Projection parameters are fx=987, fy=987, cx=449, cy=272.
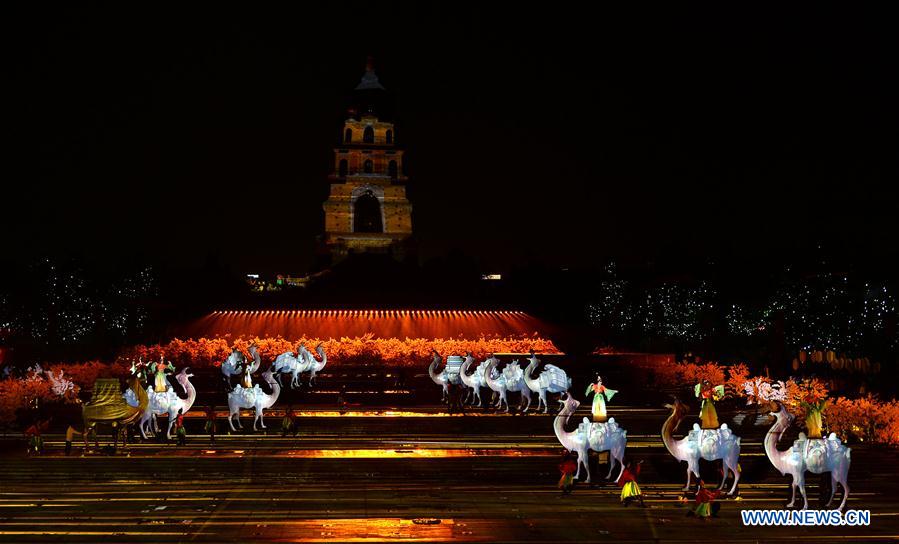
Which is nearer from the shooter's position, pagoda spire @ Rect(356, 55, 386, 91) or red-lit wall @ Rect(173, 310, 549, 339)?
red-lit wall @ Rect(173, 310, 549, 339)

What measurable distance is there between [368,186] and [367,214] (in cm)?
301

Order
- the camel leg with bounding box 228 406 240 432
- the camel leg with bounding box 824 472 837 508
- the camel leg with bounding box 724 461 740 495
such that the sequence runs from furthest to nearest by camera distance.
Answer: the camel leg with bounding box 228 406 240 432 → the camel leg with bounding box 724 461 740 495 → the camel leg with bounding box 824 472 837 508

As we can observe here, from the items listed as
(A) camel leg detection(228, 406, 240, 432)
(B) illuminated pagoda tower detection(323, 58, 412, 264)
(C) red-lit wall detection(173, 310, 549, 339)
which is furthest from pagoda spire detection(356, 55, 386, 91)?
(A) camel leg detection(228, 406, 240, 432)

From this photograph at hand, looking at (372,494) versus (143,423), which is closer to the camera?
(372,494)

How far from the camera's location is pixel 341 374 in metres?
32.1

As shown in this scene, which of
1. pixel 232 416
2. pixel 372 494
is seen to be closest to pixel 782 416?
pixel 372 494

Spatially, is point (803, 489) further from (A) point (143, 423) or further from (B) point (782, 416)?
(A) point (143, 423)

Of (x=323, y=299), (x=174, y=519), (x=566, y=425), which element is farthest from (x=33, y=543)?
(x=323, y=299)

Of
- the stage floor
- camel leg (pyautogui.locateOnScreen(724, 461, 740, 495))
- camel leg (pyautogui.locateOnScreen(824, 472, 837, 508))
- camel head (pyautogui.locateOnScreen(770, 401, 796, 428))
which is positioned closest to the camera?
the stage floor

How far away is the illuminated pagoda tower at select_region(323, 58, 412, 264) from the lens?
8750 cm

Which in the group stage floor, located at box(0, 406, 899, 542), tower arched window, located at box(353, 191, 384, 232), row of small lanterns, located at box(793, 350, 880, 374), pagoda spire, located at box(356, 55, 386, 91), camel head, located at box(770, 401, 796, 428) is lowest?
stage floor, located at box(0, 406, 899, 542)

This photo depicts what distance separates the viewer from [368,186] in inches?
3469

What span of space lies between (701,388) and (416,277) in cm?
3395

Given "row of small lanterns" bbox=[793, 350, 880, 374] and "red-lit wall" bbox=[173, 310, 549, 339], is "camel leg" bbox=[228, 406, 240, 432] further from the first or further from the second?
"row of small lanterns" bbox=[793, 350, 880, 374]
